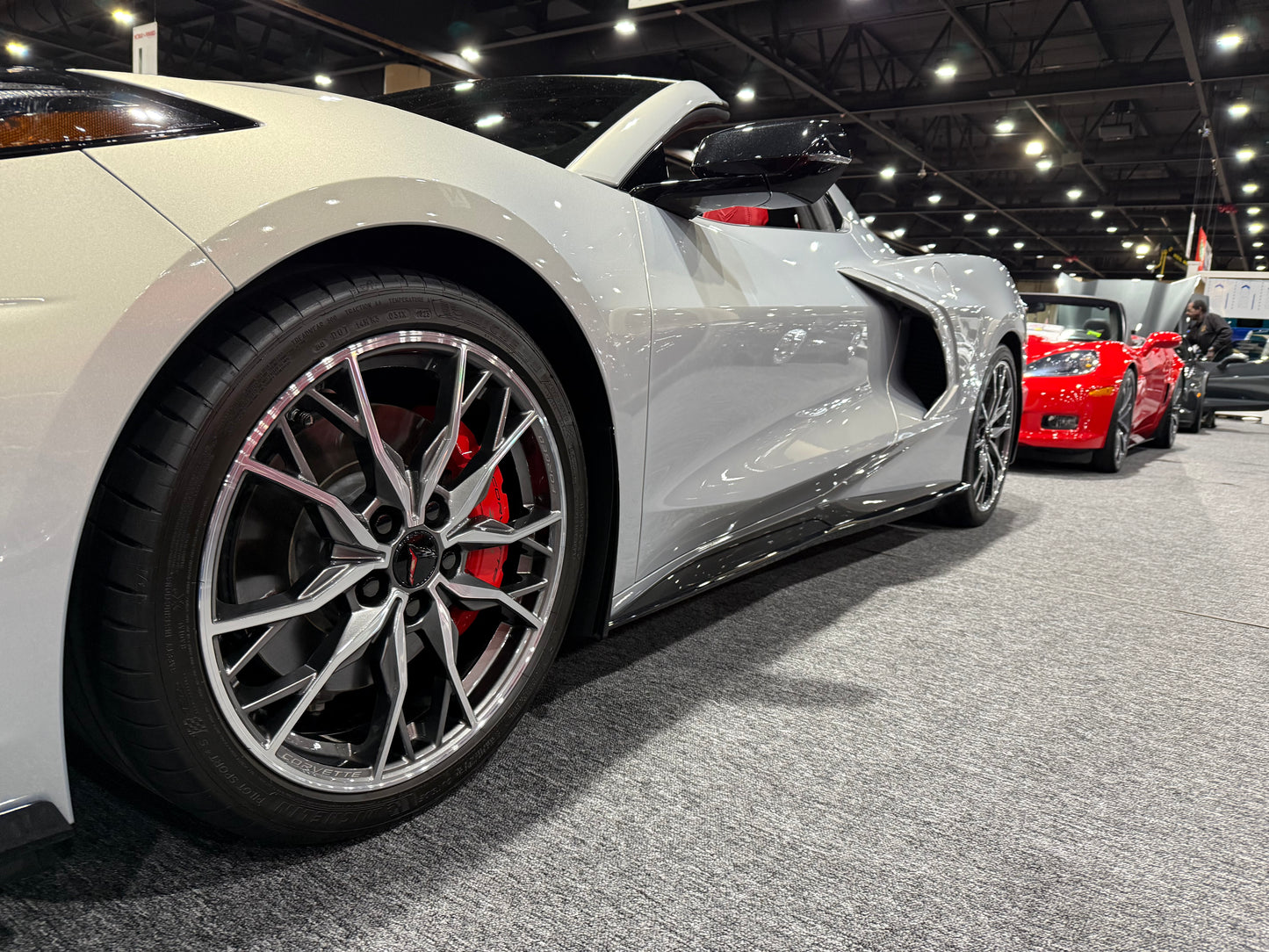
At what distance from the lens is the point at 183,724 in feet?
3.24

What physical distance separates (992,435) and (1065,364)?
2173mm

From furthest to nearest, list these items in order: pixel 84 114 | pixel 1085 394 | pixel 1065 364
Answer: pixel 1065 364 → pixel 1085 394 → pixel 84 114

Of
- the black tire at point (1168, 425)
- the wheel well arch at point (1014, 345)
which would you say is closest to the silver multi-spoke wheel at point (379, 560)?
the wheel well arch at point (1014, 345)

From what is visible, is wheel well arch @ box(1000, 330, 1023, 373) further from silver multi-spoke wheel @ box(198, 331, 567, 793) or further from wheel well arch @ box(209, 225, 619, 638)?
silver multi-spoke wheel @ box(198, 331, 567, 793)

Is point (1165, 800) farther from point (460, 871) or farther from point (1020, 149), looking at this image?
point (1020, 149)

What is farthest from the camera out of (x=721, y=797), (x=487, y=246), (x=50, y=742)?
(x=721, y=797)

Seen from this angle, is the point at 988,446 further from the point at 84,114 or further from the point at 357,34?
the point at 357,34

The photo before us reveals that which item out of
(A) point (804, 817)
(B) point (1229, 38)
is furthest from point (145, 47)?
(B) point (1229, 38)

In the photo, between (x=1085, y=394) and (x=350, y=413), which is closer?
(x=350, y=413)

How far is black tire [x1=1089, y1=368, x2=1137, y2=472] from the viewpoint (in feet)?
16.7

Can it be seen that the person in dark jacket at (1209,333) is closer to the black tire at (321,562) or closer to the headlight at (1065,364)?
the headlight at (1065,364)

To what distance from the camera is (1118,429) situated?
518 centimetres

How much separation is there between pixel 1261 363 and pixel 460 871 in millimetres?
11020

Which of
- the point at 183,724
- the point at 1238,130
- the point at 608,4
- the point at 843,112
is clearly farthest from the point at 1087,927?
the point at 1238,130
